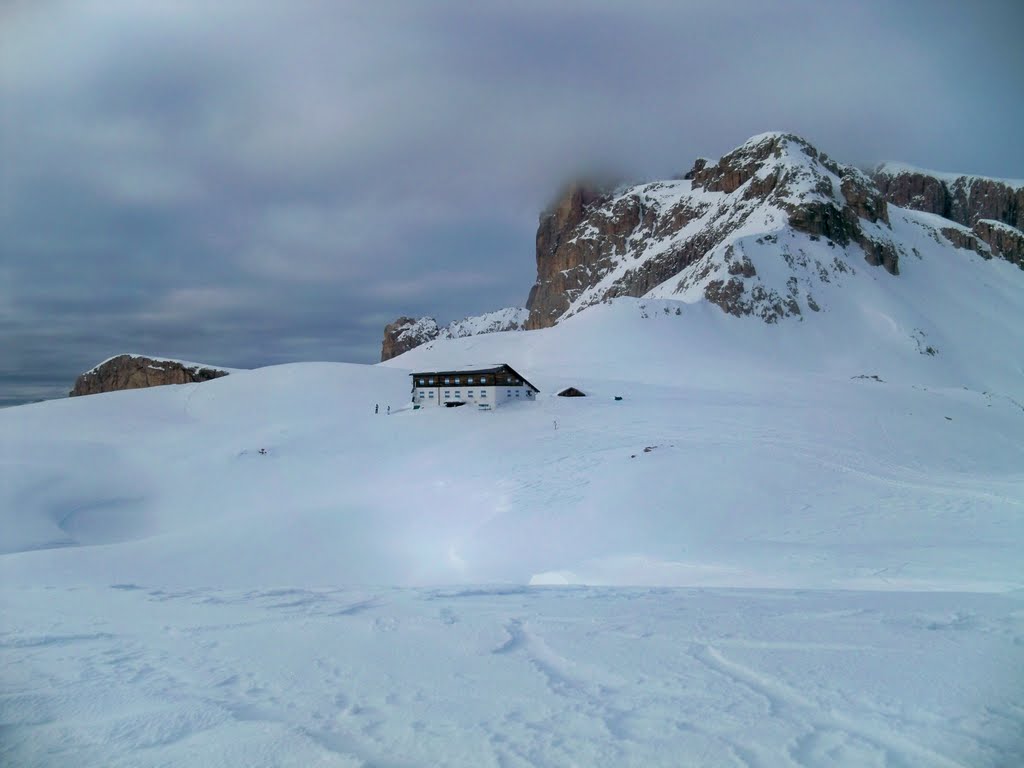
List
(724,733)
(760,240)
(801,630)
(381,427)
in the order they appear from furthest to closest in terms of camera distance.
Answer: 1. (760,240)
2. (381,427)
3. (801,630)
4. (724,733)

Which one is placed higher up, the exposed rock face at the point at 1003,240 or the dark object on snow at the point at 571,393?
the exposed rock face at the point at 1003,240

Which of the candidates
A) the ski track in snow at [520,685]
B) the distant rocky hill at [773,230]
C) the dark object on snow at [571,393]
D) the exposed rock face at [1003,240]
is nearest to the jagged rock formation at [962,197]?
the exposed rock face at [1003,240]

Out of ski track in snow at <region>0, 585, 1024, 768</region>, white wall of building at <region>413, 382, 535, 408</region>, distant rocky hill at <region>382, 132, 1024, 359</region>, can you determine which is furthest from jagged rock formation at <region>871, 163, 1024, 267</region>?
ski track in snow at <region>0, 585, 1024, 768</region>

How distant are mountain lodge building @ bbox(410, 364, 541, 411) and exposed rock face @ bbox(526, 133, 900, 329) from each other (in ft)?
185

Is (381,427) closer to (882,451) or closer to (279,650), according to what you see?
(882,451)

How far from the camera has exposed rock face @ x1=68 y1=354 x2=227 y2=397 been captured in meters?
71.6

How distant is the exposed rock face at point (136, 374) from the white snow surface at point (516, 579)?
21.7 m

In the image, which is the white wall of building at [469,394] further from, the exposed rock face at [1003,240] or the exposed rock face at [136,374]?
the exposed rock face at [1003,240]

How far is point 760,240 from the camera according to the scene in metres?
103

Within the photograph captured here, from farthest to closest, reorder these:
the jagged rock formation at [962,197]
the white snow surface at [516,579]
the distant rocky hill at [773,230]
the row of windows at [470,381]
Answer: the jagged rock formation at [962,197]
the distant rocky hill at [773,230]
the row of windows at [470,381]
the white snow surface at [516,579]

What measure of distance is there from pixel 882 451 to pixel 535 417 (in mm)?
19870

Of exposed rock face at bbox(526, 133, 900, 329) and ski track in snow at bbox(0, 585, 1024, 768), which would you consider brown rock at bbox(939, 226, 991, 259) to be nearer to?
exposed rock face at bbox(526, 133, 900, 329)

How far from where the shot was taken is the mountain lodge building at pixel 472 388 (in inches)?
1784

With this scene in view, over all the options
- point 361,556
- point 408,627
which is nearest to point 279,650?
point 408,627
